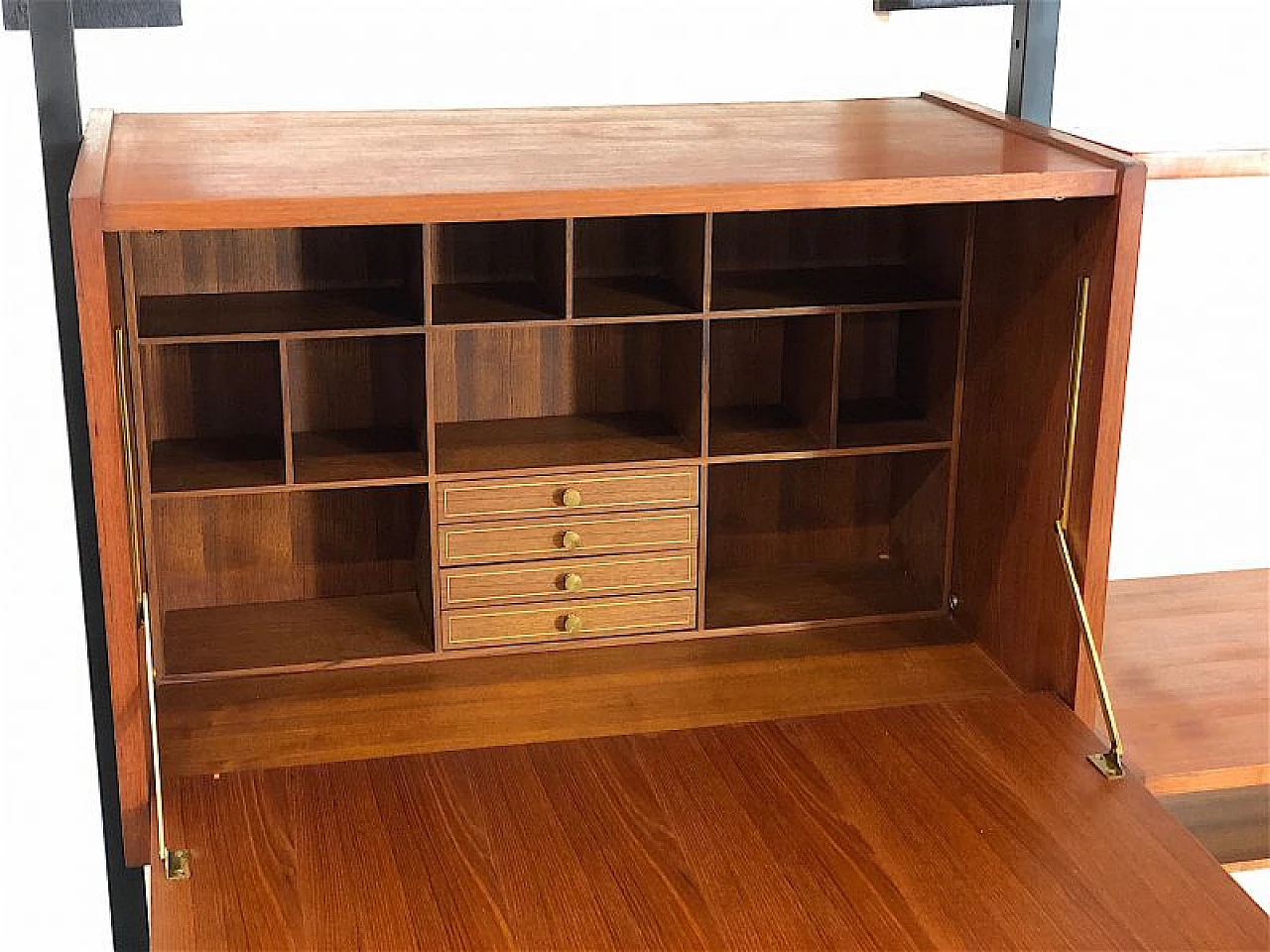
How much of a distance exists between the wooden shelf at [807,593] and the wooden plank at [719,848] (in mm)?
392

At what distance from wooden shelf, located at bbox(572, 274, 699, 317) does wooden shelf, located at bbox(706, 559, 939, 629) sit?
51cm

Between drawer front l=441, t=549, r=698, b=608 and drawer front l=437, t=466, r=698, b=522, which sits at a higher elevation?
drawer front l=437, t=466, r=698, b=522

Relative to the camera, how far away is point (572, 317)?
2.37 metres

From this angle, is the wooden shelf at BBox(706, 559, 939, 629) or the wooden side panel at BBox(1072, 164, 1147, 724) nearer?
the wooden side panel at BBox(1072, 164, 1147, 724)

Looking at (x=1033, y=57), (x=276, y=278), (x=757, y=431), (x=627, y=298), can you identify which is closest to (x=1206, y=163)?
(x=1033, y=57)

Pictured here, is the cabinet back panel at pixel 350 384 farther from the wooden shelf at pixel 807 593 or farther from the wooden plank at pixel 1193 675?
the wooden plank at pixel 1193 675

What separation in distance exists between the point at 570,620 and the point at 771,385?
0.50m

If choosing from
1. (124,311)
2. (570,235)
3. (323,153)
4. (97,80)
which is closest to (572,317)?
(570,235)

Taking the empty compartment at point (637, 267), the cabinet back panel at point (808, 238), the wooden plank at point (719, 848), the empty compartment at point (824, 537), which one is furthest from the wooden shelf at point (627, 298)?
the wooden plank at point (719, 848)

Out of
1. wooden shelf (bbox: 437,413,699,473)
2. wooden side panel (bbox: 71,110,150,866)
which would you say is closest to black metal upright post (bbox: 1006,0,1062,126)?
wooden shelf (bbox: 437,413,699,473)

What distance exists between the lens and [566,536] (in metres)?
2.50

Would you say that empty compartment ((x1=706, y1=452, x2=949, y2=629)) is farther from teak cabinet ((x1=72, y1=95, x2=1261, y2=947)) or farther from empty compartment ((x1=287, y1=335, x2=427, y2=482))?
empty compartment ((x1=287, y1=335, x2=427, y2=482))

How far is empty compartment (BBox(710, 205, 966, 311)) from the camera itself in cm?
250

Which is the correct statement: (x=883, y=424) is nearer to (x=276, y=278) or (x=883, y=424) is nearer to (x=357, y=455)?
(x=357, y=455)
